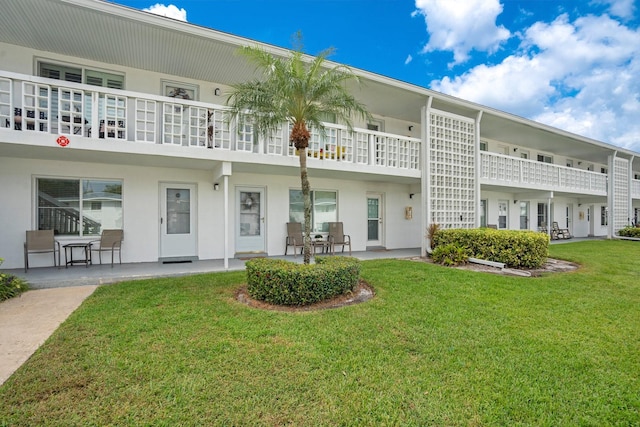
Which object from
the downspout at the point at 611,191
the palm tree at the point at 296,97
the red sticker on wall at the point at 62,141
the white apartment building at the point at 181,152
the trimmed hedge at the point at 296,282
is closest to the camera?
the trimmed hedge at the point at 296,282

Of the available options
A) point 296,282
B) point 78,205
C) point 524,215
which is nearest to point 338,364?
point 296,282

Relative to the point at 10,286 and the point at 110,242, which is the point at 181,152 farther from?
the point at 10,286

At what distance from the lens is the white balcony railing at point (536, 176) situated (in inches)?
467

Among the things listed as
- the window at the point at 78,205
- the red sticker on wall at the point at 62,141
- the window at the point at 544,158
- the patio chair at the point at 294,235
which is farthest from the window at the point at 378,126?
the window at the point at 544,158

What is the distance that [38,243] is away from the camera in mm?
6824

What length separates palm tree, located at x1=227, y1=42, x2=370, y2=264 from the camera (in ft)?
18.0

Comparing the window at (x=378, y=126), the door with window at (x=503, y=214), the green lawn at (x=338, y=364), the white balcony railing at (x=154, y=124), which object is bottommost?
the green lawn at (x=338, y=364)

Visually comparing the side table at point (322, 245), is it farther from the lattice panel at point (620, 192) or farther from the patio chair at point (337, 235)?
the lattice panel at point (620, 192)

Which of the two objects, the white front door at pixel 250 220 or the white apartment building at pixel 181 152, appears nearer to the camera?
the white apartment building at pixel 181 152

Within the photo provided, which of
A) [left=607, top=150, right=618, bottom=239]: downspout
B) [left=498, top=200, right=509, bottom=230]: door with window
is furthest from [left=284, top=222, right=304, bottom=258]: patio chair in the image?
[left=607, top=150, right=618, bottom=239]: downspout

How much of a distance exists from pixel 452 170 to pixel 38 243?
1203 cm

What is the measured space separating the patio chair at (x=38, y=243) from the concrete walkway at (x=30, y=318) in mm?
1553

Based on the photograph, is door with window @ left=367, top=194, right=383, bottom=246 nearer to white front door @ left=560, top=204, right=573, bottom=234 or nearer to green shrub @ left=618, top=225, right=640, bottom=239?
white front door @ left=560, top=204, right=573, bottom=234

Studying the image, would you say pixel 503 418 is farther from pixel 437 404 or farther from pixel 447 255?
pixel 447 255
